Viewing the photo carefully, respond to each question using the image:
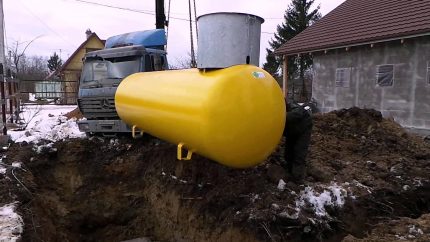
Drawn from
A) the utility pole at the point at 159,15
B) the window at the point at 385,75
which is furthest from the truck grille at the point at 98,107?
the window at the point at 385,75

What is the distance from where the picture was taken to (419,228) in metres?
3.99

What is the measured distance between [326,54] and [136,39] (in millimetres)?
8212

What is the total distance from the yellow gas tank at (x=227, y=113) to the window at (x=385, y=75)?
8.99 meters

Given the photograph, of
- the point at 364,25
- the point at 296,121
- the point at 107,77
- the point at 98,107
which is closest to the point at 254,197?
the point at 296,121

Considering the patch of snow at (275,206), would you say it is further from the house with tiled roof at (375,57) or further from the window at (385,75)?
the window at (385,75)

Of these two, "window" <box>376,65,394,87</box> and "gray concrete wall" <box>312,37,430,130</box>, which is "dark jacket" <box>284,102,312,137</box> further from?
"window" <box>376,65,394,87</box>

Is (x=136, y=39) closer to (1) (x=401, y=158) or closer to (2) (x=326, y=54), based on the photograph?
(1) (x=401, y=158)

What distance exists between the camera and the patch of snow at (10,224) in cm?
434

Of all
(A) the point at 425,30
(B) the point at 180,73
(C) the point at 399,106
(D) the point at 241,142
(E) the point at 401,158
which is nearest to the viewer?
(D) the point at 241,142

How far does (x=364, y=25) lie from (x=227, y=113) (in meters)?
11.1

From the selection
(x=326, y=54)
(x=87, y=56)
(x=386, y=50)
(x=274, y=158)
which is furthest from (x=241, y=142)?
(x=326, y=54)

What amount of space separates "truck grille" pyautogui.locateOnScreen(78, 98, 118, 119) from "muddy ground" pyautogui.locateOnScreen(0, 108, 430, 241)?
1.57ft

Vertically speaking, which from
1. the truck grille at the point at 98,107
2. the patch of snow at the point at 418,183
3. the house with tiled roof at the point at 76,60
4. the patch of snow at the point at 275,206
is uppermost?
the house with tiled roof at the point at 76,60

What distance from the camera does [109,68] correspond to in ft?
24.9
